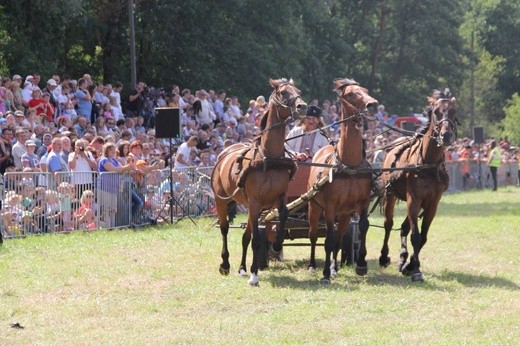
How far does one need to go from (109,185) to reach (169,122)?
7.91 feet

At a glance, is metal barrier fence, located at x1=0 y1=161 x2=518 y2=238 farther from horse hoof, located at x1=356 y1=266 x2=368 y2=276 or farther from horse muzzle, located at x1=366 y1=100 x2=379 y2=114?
horse muzzle, located at x1=366 y1=100 x2=379 y2=114

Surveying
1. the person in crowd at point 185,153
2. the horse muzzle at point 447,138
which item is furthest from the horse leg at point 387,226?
the person in crowd at point 185,153

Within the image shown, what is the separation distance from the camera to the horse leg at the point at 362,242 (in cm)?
1449

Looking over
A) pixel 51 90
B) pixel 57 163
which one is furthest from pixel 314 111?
pixel 51 90

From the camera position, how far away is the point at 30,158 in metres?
20.5

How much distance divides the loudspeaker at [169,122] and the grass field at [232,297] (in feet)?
13.8

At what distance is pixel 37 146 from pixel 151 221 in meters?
3.04

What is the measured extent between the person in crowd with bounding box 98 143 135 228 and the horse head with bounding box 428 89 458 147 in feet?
27.9

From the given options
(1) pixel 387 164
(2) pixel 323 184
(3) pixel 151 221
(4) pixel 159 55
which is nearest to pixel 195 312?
(2) pixel 323 184

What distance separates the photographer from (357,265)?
584 inches

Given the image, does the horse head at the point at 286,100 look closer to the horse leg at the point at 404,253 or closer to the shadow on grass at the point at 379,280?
the shadow on grass at the point at 379,280

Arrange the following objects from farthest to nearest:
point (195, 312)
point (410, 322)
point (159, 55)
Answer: point (159, 55) < point (195, 312) < point (410, 322)

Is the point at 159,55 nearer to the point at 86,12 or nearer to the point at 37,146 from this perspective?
the point at 86,12

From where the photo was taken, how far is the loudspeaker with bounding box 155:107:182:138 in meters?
23.6
